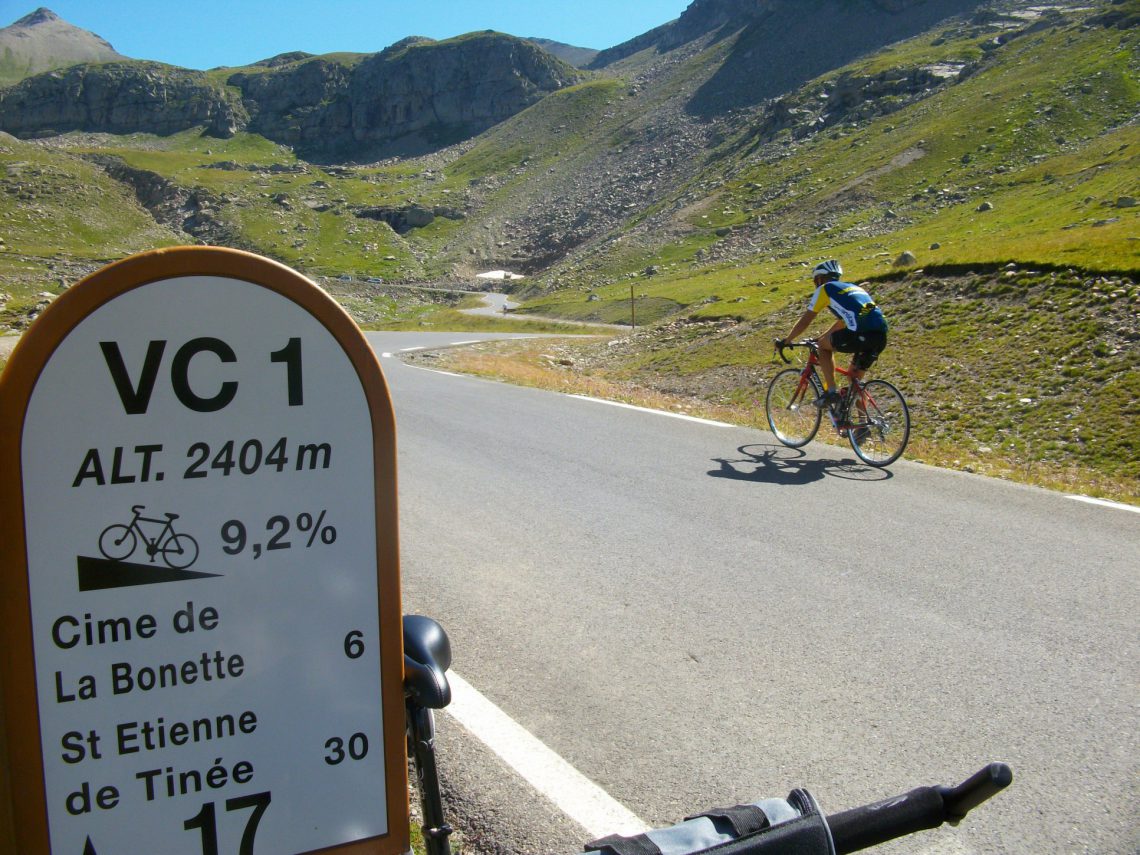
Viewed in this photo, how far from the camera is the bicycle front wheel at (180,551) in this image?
1730 millimetres

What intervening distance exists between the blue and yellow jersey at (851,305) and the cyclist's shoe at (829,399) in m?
0.80

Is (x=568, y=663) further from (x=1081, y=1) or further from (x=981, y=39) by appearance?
(x=1081, y=1)

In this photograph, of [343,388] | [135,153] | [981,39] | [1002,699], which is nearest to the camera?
[343,388]

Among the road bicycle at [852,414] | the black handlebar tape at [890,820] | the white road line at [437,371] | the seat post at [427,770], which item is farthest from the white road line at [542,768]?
the white road line at [437,371]

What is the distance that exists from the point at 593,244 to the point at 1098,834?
93599mm

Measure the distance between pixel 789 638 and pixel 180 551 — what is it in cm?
363

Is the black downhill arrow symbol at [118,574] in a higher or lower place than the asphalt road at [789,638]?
higher

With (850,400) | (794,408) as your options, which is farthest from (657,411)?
(850,400)

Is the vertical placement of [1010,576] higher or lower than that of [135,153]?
lower

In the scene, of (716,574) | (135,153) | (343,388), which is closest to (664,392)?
(716,574)

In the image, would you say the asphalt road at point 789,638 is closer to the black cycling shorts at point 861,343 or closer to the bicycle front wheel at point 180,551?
the black cycling shorts at point 861,343

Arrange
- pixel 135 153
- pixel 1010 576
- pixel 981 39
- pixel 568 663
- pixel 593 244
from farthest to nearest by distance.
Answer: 1. pixel 135 153
2. pixel 981 39
3. pixel 593 244
4. pixel 1010 576
5. pixel 568 663

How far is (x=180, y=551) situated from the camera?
1.74 m

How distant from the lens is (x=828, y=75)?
107062mm
